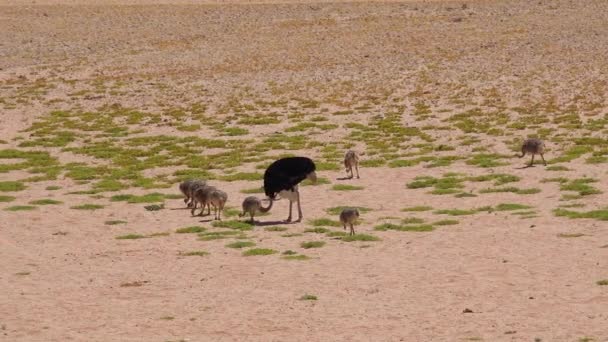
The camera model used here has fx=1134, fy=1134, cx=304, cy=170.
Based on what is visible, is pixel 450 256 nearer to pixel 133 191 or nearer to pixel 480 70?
pixel 133 191

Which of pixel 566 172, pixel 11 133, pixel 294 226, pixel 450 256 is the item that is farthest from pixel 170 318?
pixel 11 133

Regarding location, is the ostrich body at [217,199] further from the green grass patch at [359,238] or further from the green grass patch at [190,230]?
the green grass patch at [359,238]

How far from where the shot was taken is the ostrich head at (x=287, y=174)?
2573 centimetres

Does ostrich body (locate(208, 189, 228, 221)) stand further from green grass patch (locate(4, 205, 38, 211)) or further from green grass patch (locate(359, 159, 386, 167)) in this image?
green grass patch (locate(359, 159, 386, 167))

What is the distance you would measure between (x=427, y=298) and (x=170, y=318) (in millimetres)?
4167

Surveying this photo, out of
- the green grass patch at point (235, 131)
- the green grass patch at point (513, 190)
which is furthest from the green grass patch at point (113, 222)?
the green grass patch at point (235, 131)

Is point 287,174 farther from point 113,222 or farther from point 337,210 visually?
point 113,222

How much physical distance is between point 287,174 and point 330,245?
325 centimetres

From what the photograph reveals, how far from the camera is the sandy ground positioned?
56.9 ft

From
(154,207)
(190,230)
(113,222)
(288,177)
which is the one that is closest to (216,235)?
(190,230)

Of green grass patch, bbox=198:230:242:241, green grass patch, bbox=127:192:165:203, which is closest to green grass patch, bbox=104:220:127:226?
green grass patch, bbox=127:192:165:203

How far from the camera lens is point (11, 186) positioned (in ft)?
104

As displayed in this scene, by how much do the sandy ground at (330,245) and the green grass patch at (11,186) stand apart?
0.39 m

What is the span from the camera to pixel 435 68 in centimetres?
5903
